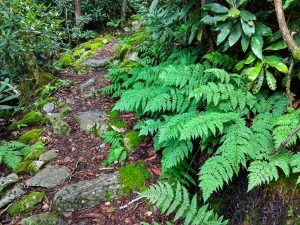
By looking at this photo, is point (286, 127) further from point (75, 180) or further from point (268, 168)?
point (75, 180)

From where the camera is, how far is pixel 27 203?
3.30m

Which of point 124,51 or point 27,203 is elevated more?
point 124,51

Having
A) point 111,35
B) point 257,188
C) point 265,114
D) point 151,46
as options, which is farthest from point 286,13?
point 111,35

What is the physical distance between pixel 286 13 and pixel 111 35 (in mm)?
7538

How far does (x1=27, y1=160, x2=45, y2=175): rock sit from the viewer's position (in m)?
3.77

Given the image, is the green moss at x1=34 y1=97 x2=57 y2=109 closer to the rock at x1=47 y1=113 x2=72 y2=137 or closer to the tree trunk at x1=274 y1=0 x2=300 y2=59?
the rock at x1=47 y1=113 x2=72 y2=137

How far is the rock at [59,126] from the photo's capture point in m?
4.46

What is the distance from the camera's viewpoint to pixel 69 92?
561cm

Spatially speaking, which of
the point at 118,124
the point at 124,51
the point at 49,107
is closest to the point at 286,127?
the point at 118,124

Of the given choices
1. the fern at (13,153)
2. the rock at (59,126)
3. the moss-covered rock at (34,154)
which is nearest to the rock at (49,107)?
the rock at (59,126)

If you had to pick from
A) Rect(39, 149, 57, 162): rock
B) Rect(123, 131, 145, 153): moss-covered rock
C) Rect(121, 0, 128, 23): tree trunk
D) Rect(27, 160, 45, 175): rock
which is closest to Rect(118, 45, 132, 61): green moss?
Rect(123, 131, 145, 153): moss-covered rock

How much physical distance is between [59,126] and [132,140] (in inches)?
55.2

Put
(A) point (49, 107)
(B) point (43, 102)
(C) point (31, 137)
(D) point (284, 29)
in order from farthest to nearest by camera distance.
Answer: (B) point (43, 102) → (A) point (49, 107) → (C) point (31, 137) → (D) point (284, 29)

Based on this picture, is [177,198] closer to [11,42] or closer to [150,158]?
[150,158]
